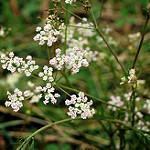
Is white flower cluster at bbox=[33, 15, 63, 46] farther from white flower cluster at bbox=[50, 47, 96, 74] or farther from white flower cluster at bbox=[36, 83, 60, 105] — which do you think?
white flower cluster at bbox=[36, 83, 60, 105]

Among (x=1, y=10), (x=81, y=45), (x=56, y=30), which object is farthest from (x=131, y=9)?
(x=56, y=30)

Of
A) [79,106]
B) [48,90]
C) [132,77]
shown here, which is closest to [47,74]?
[48,90]

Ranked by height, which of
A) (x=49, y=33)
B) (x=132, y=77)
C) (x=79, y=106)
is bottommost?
(x=79, y=106)

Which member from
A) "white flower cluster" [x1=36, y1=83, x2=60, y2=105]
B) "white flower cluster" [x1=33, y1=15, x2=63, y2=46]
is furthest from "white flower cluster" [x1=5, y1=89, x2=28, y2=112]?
"white flower cluster" [x1=33, y1=15, x2=63, y2=46]

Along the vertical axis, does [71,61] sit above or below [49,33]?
below

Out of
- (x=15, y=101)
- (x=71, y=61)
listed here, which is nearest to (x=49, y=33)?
(x=71, y=61)

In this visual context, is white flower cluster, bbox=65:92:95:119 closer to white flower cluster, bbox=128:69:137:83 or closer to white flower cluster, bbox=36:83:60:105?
white flower cluster, bbox=36:83:60:105

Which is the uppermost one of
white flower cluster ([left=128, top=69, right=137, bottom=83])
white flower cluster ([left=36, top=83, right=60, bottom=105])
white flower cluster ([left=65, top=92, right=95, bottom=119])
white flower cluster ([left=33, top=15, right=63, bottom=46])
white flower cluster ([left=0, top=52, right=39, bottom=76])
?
white flower cluster ([left=33, top=15, right=63, bottom=46])

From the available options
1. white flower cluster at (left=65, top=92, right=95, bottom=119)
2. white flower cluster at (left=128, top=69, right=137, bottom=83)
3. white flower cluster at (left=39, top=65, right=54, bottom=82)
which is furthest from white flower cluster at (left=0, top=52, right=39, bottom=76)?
white flower cluster at (left=128, top=69, right=137, bottom=83)

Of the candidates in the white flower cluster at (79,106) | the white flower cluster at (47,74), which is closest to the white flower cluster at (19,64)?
the white flower cluster at (47,74)

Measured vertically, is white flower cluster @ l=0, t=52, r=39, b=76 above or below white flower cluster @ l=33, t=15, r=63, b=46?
below

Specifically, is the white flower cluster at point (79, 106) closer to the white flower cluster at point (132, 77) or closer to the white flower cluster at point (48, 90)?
the white flower cluster at point (48, 90)

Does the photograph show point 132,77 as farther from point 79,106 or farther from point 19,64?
point 19,64
